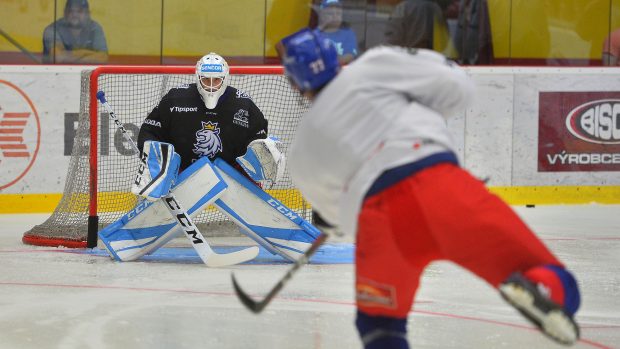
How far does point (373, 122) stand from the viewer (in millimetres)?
2877

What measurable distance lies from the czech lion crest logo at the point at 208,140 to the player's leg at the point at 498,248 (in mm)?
3506

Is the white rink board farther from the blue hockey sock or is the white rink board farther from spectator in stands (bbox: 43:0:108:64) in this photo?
the blue hockey sock

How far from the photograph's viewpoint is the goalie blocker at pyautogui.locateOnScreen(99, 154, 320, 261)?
6.06 meters

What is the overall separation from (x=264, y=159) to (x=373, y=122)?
10.5ft

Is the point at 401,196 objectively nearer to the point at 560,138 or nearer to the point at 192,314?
the point at 192,314

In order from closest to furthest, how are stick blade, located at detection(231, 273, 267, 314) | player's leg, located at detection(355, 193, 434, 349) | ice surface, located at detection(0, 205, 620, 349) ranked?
player's leg, located at detection(355, 193, 434, 349) < stick blade, located at detection(231, 273, 267, 314) < ice surface, located at detection(0, 205, 620, 349)

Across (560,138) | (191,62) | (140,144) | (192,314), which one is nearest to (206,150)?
(140,144)

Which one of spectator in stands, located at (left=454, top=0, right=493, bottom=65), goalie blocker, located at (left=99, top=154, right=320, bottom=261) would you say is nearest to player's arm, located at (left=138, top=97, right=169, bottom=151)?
goalie blocker, located at (left=99, top=154, right=320, bottom=261)

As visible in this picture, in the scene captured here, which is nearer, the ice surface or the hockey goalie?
the ice surface

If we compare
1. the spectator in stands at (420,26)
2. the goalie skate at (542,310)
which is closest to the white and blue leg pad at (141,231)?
the spectator in stands at (420,26)

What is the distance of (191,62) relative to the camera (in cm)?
862

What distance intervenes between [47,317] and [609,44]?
568 cm

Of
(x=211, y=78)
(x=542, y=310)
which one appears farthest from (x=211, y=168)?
(x=542, y=310)

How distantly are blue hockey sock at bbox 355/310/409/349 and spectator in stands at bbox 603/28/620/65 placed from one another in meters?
6.63
